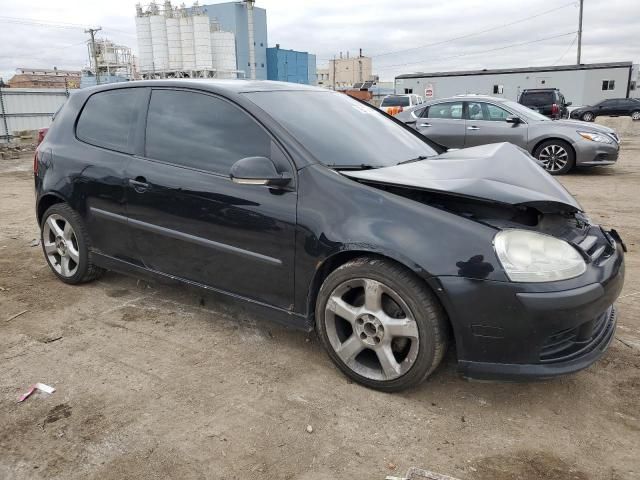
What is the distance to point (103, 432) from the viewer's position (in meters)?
2.46

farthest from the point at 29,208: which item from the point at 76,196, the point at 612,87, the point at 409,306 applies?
the point at 612,87

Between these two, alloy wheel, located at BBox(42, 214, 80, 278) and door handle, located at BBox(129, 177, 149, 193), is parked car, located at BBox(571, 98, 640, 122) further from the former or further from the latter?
door handle, located at BBox(129, 177, 149, 193)

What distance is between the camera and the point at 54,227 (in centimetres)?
426

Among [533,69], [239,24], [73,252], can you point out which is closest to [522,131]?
[73,252]

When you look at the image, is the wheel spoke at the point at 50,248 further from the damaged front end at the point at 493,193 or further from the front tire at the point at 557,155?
the front tire at the point at 557,155

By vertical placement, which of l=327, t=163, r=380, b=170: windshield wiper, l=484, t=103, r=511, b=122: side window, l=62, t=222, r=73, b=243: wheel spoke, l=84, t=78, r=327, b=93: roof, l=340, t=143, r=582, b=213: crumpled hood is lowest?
l=62, t=222, r=73, b=243: wheel spoke

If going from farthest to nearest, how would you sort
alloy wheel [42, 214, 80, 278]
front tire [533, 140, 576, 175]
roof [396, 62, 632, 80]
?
roof [396, 62, 632, 80]
front tire [533, 140, 576, 175]
alloy wheel [42, 214, 80, 278]

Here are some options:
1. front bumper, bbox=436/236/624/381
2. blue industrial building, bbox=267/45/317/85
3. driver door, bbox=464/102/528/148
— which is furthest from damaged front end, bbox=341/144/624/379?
blue industrial building, bbox=267/45/317/85

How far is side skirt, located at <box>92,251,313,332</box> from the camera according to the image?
297 cm

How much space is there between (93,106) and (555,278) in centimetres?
351

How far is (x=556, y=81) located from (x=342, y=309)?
4605 cm

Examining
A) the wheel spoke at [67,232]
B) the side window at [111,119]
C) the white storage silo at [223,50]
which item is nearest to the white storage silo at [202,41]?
the white storage silo at [223,50]

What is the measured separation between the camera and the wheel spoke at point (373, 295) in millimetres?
2602

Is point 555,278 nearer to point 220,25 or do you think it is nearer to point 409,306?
point 409,306
